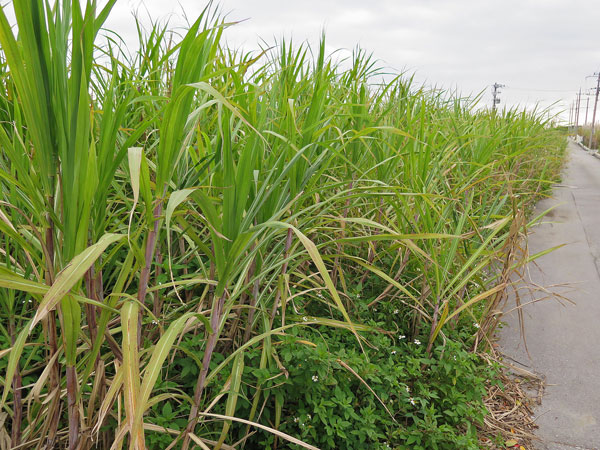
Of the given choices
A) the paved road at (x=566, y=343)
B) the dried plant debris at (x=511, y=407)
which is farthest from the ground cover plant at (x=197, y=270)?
the paved road at (x=566, y=343)

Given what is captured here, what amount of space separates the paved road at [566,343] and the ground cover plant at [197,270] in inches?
14.2

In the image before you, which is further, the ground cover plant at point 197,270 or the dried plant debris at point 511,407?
the dried plant debris at point 511,407

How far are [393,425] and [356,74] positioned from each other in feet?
5.40

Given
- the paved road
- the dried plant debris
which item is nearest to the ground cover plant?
the dried plant debris

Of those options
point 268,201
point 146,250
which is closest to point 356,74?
point 268,201

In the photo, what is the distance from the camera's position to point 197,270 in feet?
6.41

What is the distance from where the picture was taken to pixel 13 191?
122 centimetres

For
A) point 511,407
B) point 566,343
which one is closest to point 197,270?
point 511,407

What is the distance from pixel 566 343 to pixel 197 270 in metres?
2.15

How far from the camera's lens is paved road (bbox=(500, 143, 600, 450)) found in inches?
85.7

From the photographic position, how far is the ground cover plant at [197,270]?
3.15 ft

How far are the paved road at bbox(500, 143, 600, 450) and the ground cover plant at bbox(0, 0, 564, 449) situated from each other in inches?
14.2

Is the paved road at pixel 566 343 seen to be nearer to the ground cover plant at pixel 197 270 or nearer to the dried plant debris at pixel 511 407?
the dried plant debris at pixel 511 407

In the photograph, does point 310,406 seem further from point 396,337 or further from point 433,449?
point 396,337
